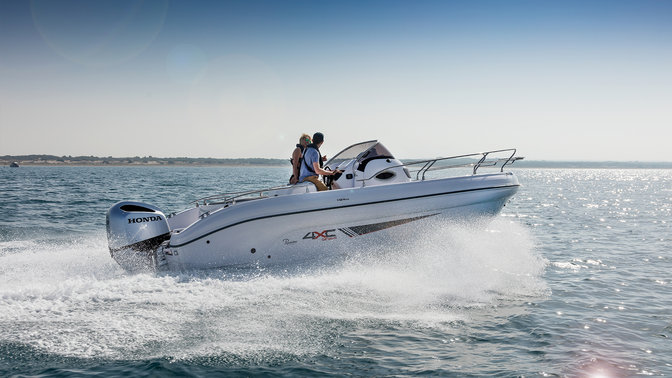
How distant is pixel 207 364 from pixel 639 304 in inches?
229

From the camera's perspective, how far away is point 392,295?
6.53 meters

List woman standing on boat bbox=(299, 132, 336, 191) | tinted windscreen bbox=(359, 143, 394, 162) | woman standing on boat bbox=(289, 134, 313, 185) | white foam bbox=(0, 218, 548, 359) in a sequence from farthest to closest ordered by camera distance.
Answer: tinted windscreen bbox=(359, 143, 394, 162), woman standing on boat bbox=(289, 134, 313, 185), woman standing on boat bbox=(299, 132, 336, 191), white foam bbox=(0, 218, 548, 359)

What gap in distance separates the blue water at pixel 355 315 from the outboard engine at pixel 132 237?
0.97 feet

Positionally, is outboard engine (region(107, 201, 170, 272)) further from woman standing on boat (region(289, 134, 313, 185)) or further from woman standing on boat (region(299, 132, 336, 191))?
woman standing on boat (region(299, 132, 336, 191))

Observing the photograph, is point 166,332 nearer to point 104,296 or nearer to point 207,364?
point 207,364

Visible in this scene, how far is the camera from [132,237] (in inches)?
291

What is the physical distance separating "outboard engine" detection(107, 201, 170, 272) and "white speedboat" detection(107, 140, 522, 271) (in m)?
0.01

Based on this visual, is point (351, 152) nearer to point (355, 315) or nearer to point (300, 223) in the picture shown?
point (300, 223)

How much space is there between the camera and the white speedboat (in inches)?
284

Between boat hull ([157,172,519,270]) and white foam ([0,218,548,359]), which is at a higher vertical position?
boat hull ([157,172,519,270])

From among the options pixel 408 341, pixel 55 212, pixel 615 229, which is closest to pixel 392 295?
pixel 408 341

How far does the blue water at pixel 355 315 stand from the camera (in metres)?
4.44

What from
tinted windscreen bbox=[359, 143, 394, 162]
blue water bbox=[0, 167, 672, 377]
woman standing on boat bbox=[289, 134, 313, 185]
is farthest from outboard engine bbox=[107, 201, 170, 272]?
tinted windscreen bbox=[359, 143, 394, 162]

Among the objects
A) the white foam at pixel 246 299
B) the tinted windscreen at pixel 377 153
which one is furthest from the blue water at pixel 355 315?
the tinted windscreen at pixel 377 153
